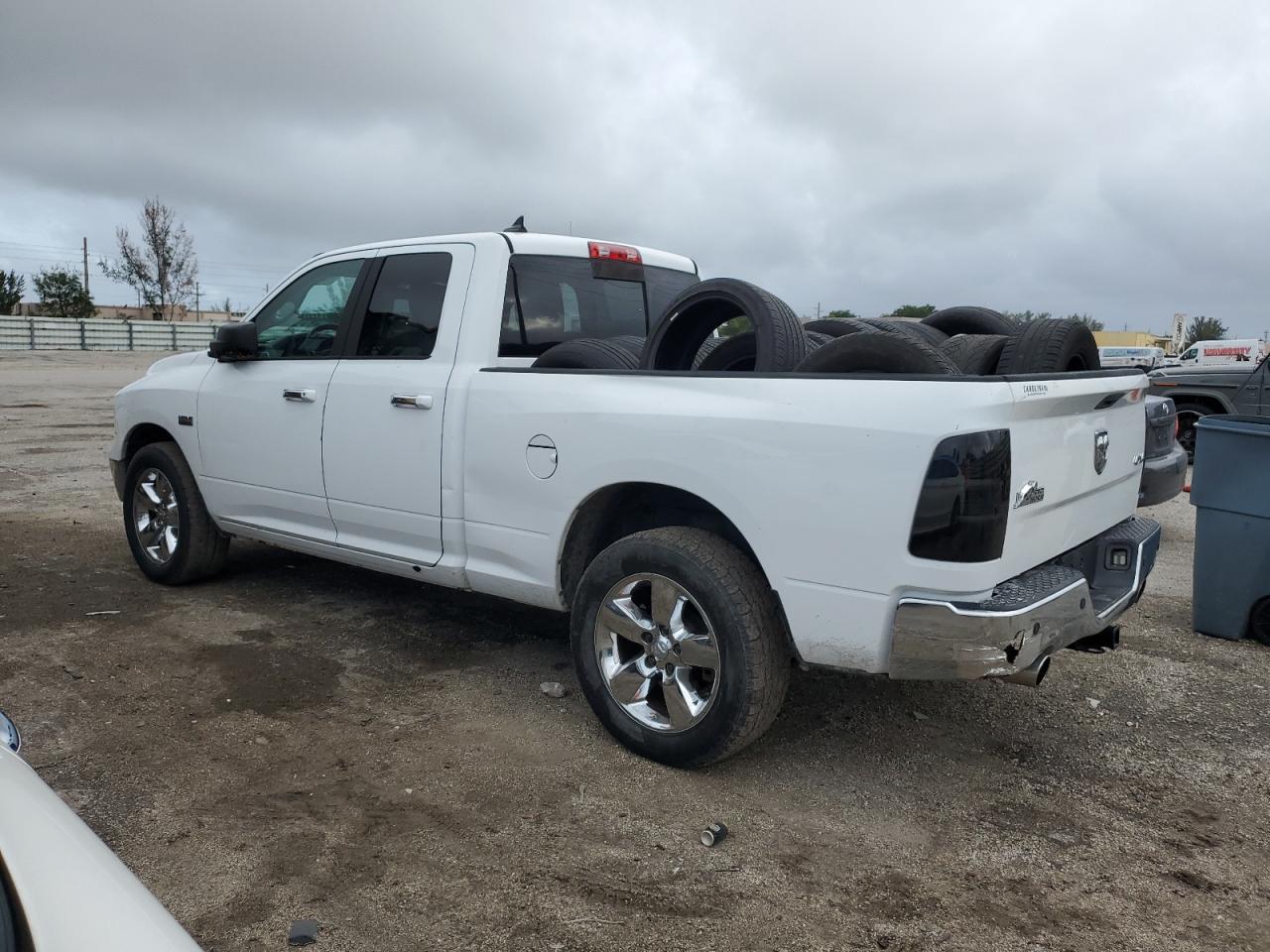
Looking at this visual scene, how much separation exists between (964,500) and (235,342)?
3673 millimetres

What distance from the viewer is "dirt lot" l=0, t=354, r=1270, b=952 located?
105 inches

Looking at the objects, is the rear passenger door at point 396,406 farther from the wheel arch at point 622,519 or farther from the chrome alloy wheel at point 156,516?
the chrome alloy wheel at point 156,516

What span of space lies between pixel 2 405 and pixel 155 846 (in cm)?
1667

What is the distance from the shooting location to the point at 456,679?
435cm

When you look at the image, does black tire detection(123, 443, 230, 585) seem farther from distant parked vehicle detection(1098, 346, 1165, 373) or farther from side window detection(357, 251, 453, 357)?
distant parked vehicle detection(1098, 346, 1165, 373)

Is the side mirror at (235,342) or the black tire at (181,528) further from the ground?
the side mirror at (235,342)

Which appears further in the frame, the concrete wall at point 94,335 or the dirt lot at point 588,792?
the concrete wall at point 94,335

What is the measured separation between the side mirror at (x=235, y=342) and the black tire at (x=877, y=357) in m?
2.96

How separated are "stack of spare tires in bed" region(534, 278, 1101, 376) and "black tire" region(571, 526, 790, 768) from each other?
64 centimetres

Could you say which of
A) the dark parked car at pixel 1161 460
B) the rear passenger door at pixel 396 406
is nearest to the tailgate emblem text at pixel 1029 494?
the rear passenger door at pixel 396 406

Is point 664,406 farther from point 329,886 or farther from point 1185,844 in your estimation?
point 1185,844

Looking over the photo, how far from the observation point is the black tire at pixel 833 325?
4305mm

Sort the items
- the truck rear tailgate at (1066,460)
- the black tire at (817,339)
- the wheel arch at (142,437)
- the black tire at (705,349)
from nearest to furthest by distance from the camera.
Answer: the truck rear tailgate at (1066,460), the black tire at (705,349), the black tire at (817,339), the wheel arch at (142,437)

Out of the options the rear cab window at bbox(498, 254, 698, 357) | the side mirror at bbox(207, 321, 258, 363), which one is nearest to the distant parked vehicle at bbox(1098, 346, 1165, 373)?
the rear cab window at bbox(498, 254, 698, 357)
